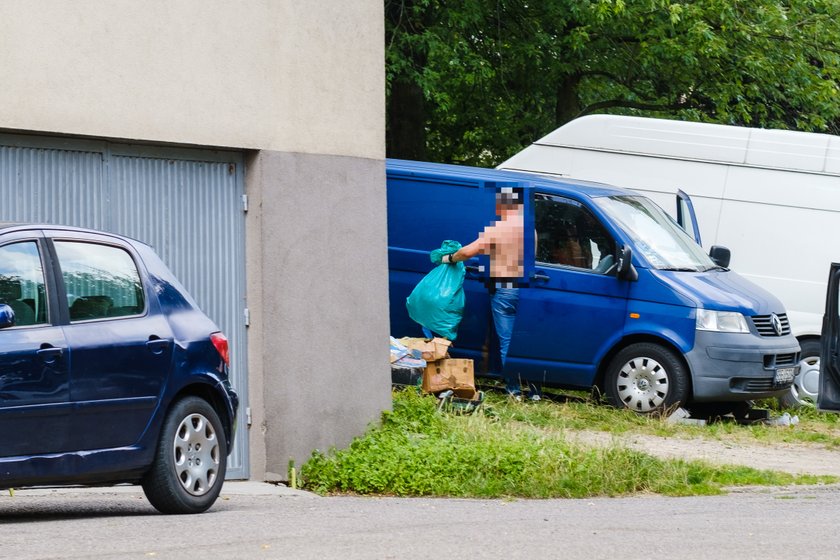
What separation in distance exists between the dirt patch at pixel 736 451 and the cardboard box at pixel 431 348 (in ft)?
4.39

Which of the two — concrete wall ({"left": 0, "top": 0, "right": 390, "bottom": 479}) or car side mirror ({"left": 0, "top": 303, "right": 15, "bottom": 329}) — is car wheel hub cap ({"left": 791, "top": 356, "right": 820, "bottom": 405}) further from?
car side mirror ({"left": 0, "top": 303, "right": 15, "bottom": 329})

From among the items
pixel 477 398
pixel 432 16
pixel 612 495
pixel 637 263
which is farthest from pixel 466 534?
pixel 432 16

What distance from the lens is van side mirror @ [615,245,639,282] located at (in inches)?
586

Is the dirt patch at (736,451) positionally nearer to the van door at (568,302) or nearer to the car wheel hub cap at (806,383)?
the van door at (568,302)

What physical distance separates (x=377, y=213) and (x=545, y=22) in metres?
11.6

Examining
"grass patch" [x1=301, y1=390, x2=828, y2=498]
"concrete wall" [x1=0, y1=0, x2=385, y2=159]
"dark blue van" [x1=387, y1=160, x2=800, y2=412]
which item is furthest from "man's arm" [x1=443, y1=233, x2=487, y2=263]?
"grass patch" [x1=301, y1=390, x2=828, y2=498]

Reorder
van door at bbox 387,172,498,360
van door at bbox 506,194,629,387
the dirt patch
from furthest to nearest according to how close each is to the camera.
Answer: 1. van door at bbox 387,172,498,360
2. van door at bbox 506,194,629,387
3. the dirt patch

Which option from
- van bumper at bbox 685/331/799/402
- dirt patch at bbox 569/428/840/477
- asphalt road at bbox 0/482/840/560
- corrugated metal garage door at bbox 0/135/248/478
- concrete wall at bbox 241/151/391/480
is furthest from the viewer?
van bumper at bbox 685/331/799/402

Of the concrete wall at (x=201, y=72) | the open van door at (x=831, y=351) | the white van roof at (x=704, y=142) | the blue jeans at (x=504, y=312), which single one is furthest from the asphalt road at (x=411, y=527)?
the white van roof at (x=704, y=142)

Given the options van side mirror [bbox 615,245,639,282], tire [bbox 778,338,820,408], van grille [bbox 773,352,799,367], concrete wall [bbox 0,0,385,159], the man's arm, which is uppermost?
concrete wall [bbox 0,0,385,159]

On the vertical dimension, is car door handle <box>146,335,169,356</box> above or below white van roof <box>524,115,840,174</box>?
below

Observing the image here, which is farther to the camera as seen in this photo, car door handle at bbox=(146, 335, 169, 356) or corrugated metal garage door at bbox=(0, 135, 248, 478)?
corrugated metal garage door at bbox=(0, 135, 248, 478)

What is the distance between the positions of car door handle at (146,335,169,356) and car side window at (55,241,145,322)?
7.2 inches

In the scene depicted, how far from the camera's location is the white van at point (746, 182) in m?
16.8
